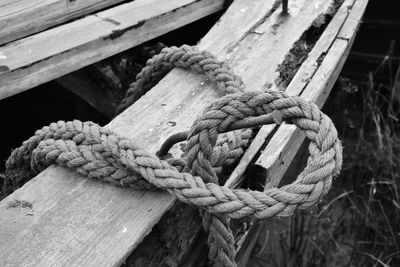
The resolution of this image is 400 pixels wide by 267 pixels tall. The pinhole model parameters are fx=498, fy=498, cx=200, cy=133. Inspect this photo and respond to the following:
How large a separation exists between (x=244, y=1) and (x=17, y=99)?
1.24 metres

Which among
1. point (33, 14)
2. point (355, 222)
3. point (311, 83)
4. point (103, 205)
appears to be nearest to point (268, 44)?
point (311, 83)

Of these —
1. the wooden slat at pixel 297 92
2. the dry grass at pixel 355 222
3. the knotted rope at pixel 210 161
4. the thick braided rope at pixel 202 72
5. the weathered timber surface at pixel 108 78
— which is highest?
the knotted rope at pixel 210 161

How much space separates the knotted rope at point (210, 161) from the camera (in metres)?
1.05

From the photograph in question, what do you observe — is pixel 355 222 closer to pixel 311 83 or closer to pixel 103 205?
pixel 311 83

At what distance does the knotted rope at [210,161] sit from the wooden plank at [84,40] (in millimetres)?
296

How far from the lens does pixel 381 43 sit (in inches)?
151

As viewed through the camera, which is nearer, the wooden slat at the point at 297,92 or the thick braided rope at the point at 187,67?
the wooden slat at the point at 297,92

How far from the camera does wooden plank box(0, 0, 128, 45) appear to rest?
5.56 feet

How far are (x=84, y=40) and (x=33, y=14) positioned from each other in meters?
0.21

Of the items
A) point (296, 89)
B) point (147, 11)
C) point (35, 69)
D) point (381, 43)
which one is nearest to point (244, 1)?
point (147, 11)

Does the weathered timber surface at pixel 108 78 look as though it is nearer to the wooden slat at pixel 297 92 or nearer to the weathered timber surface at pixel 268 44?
the weathered timber surface at pixel 268 44

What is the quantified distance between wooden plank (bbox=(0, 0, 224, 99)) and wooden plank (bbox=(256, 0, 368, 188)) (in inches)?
22.8

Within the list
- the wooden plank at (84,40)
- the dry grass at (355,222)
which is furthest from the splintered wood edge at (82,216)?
the dry grass at (355,222)

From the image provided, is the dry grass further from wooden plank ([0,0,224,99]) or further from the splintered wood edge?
the splintered wood edge
